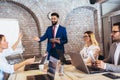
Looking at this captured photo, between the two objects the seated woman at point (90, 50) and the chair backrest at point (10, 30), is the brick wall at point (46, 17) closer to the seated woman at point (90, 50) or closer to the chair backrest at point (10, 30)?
the chair backrest at point (10, 30)

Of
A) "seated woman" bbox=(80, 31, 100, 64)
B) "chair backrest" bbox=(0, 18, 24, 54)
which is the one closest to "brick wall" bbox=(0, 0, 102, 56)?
"chair backrest" bbox=(0, 18, 24, 54)

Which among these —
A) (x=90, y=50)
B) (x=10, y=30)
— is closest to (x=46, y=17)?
(x=10, y=30)

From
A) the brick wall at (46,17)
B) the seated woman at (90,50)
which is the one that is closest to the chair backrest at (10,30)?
the brick wall at (46,17)

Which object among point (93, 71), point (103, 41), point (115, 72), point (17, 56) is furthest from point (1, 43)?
point (103, 41)

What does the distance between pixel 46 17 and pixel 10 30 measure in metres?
1.02

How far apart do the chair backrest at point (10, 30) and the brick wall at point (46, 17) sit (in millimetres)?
333

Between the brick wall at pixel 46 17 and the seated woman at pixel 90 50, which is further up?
the brick wall at pixel 46 17

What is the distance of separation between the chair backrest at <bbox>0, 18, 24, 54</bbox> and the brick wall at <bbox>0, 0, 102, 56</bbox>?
0.33 metres

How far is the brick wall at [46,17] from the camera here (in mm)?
4594

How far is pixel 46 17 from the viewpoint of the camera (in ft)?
15.6

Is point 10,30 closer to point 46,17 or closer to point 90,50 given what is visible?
point 46,17

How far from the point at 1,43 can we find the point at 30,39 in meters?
2.56

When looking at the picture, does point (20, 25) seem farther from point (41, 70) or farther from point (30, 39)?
point (41, 70)

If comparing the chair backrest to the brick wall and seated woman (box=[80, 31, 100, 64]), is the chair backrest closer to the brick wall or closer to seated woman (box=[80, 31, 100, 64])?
the brick wall
